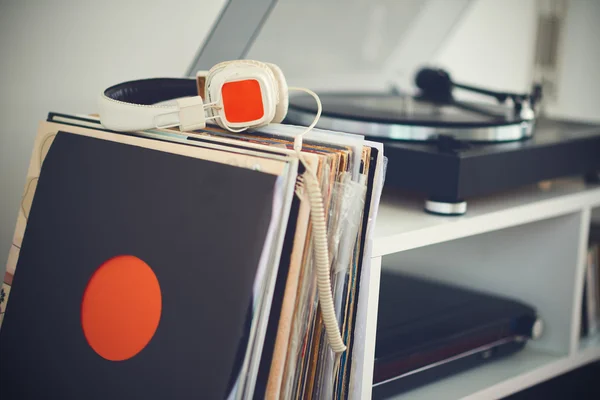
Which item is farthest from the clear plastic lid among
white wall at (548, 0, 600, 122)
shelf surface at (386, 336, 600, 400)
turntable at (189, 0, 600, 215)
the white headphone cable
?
white wall at (548, 0, 600, 122)

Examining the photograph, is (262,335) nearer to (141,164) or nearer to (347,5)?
(141,164)

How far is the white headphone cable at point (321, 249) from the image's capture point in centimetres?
59

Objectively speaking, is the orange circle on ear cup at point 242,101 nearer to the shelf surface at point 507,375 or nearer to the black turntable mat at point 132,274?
the black turntable mat at point 132,274

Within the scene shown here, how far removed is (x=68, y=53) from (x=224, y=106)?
0.41 meters

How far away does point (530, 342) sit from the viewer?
1147mm

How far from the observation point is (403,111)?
1095 mm

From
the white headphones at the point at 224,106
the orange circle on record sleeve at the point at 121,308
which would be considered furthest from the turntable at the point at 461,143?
the orange circle on record sleeve at the point at 121,308

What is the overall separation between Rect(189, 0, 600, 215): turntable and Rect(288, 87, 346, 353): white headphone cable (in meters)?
0.31

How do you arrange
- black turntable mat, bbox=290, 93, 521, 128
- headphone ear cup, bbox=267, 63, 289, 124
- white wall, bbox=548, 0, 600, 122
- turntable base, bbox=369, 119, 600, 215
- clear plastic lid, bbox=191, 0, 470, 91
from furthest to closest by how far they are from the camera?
white wall, bbox=548, 0, 600, 122 < clear plastic lid, bbox=191, 0, 470, 91 < black turntable mat, bbox=290, 93, 521, 128 < turntable base, bbox=369, 119, 600, 215 < headphone ear cup, bbox=267, 63, 289, 124

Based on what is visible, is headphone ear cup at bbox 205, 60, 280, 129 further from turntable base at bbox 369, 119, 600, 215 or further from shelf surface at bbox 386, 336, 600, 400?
shelf surface at bbox 386, 336, 600, 400

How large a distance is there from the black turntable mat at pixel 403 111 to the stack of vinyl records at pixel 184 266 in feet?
0.93

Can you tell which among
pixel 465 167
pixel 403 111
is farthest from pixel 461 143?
pixel 403 111

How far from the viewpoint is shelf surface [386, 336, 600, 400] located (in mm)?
923

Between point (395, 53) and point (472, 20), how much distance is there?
17.4 inches
